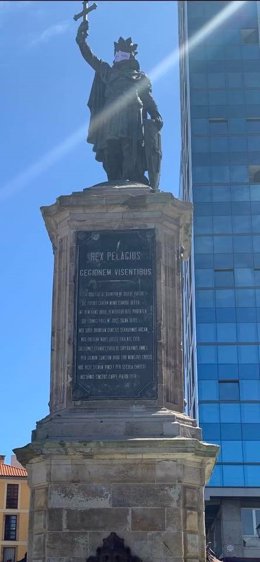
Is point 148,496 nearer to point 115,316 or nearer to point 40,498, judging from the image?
point 40,498

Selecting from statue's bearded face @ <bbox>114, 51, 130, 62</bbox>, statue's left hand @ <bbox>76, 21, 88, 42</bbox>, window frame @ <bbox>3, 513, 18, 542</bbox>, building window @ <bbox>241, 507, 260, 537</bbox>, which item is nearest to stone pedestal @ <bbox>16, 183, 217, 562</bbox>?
statue's bearded face @ <bbox>114, 51, 130, 62</bbox>

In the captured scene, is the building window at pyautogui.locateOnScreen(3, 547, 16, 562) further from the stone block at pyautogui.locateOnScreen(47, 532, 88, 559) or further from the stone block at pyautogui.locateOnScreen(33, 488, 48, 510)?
the stone block at pyautogui.locateOnScreen(47, 532, 88, 559)

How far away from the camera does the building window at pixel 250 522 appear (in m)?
55.0

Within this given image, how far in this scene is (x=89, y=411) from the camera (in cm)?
1270

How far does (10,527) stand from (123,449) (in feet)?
203

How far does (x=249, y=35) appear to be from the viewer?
233 feet

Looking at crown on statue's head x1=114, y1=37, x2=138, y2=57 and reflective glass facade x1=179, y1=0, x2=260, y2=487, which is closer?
crown on statue's head x1=114, y1=37, x2=138, y2=57

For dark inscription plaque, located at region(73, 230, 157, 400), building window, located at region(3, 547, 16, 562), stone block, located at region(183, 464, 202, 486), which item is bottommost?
stone block, located at region(183, 464, 202, 486)

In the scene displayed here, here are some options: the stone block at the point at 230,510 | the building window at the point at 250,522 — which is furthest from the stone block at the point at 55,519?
the building window at the point at 250,522

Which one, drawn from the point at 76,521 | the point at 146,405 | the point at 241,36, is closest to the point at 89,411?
the point at 146,405

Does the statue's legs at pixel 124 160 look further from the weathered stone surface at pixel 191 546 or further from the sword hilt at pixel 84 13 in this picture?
the weathered stone surface at pixel 191 546

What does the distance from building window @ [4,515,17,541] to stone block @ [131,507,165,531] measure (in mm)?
60990

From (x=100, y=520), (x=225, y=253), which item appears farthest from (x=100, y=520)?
(x=225, y=253)

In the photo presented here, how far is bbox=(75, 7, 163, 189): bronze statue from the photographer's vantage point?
15.4 meters
